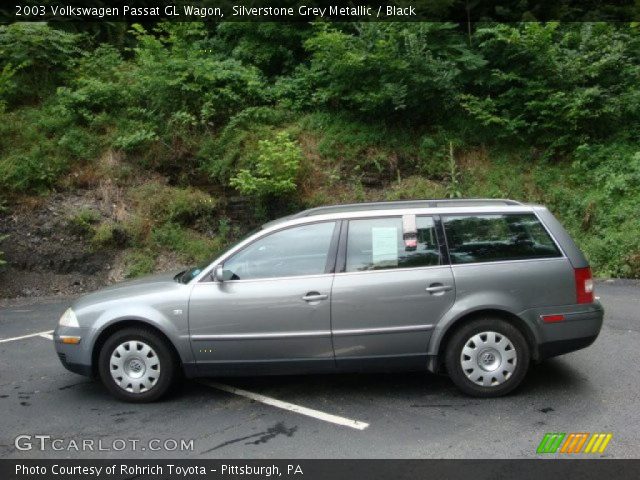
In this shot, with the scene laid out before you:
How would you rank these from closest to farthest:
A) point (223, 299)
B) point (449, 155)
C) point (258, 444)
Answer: point (258, 444) < point (223, 299) < point (449, 155)

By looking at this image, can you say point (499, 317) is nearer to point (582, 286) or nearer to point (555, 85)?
point (582, 286)

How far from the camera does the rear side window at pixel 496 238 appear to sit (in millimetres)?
5273

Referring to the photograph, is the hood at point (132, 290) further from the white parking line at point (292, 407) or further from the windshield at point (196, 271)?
the white parking line at point (292, 407)

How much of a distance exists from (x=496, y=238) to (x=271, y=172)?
7.56m

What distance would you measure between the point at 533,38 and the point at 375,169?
173 inches

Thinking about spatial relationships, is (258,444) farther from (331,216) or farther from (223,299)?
(331,216)

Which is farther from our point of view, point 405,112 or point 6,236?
point 405,112

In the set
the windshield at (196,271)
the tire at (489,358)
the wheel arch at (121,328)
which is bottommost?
the tire at (489,358)

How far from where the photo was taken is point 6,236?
11.4m

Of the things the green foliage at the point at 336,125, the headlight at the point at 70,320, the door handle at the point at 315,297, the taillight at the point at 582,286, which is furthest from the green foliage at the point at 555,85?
the headlight at the point at 70,320

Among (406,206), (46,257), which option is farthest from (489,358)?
(46,257)

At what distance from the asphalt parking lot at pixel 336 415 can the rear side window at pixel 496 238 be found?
3.95 feet

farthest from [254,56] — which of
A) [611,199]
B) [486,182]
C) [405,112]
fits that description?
[611,199]

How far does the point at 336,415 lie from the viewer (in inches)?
196
